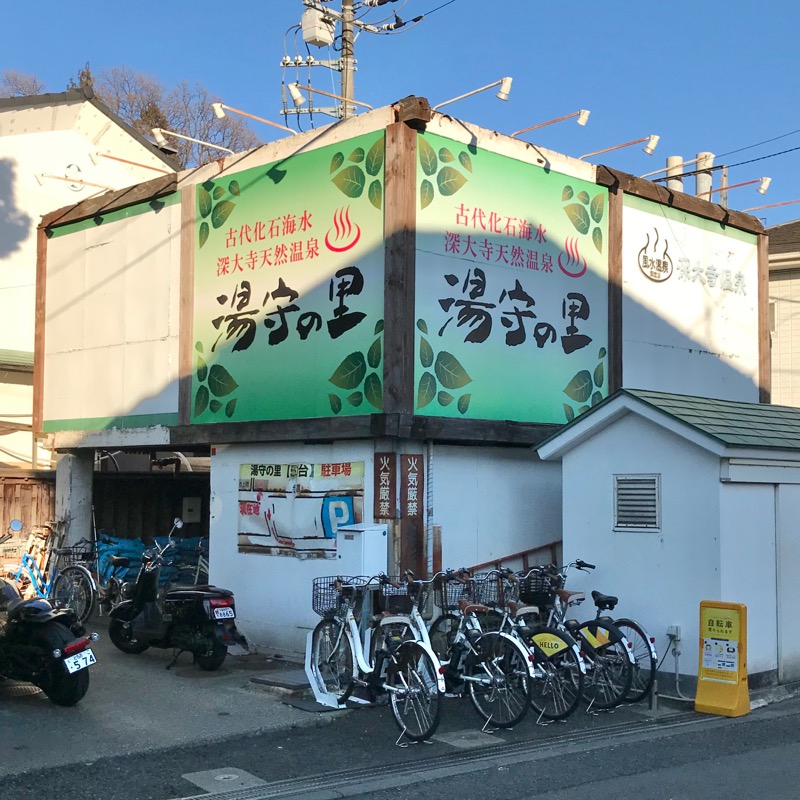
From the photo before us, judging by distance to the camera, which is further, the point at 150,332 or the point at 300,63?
the point at 300,63

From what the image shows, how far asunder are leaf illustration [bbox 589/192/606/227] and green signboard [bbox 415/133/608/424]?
0.01 meters

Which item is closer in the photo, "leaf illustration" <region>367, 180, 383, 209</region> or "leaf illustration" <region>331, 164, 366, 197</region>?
"leaf illustration" <region>367, 180, 383, 209</region>

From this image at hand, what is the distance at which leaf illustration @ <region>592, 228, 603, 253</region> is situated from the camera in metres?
14.0

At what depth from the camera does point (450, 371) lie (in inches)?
475

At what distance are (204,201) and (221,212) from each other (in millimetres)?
429

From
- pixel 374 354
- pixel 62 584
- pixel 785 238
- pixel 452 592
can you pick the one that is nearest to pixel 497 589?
pixel 452 592

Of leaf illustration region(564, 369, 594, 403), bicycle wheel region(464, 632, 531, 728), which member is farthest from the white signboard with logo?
bicycle wheel region(464, 632, 531, 728)

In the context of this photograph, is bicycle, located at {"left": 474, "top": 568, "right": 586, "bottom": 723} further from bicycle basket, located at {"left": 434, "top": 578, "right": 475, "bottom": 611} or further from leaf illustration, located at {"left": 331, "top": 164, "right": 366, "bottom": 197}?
leaf illustration, located at {"left": 331, "top": 164, "right": 366, "bottom": 197}

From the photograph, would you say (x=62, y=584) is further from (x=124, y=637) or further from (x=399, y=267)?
(x=399, y=267)

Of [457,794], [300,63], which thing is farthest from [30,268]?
[457,794]

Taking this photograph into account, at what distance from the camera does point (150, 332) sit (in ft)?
48.2

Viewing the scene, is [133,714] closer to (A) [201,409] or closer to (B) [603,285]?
(A) [201,409]

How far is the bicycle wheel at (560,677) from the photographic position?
911 centimetres

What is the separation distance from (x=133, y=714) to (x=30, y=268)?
14761 millimetres
